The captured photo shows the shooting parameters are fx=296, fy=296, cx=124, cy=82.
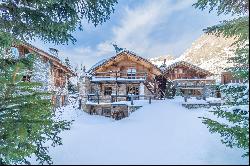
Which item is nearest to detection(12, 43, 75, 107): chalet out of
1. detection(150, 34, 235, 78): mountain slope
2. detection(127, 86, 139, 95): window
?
detection(127, 86, 139, 95): window

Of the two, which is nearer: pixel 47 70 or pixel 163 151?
pixel 163 151

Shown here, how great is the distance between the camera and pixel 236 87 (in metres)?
6.30

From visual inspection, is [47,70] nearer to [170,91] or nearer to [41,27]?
[170,91]

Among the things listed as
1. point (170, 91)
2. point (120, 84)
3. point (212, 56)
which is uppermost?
point (212, 56)

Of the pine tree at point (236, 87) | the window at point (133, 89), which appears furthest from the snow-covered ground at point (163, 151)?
the window at point (133, 89)

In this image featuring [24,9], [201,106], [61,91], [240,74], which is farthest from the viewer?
[61,91]

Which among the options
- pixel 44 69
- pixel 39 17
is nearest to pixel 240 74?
pixel 39 17

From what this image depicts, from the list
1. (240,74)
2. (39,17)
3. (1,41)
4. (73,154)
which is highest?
(39,17)

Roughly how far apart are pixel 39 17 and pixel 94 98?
20.5 m

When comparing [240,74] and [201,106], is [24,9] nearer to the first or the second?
[240,74]

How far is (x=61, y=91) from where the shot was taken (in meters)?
37.3

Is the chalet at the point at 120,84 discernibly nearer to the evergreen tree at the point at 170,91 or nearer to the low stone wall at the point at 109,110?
the low stone wall at the point at 109,110

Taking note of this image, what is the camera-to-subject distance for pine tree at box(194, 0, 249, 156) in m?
5.29

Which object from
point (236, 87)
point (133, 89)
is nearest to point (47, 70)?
point (133, 89)
